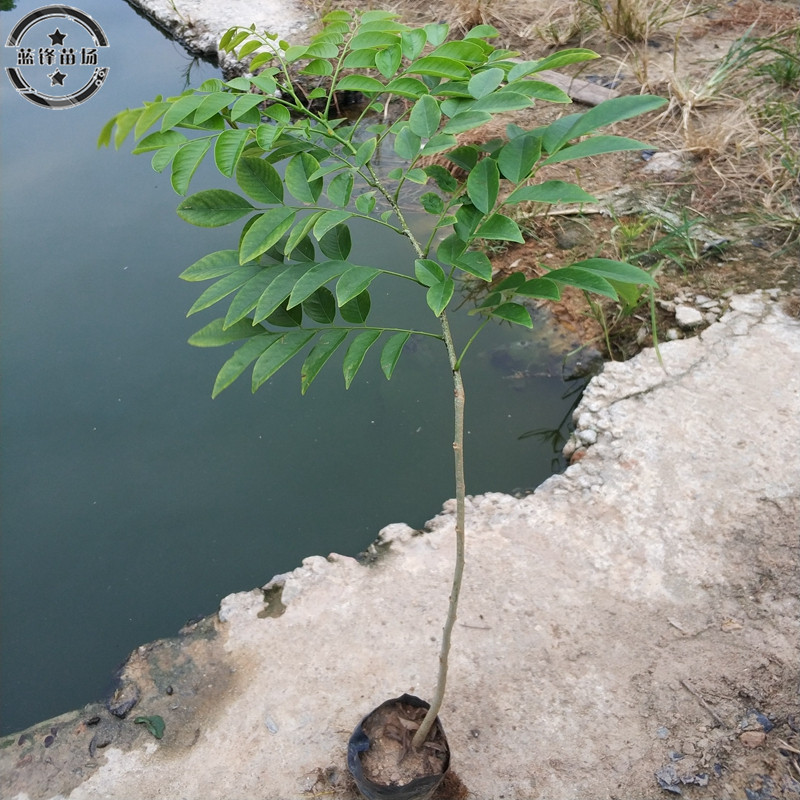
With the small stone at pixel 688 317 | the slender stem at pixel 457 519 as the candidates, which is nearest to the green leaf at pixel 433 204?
the slender stem at pixel 457 519

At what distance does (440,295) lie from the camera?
1.33 m

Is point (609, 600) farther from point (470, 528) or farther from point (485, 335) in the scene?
point (485, 335)

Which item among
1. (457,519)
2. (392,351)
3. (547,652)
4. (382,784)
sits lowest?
(547,652)

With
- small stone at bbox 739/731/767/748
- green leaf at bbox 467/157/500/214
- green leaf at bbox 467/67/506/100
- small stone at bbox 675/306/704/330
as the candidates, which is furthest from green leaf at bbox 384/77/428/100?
small stone at bbox 675/306/704/330

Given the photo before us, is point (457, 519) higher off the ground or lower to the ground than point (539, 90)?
lower

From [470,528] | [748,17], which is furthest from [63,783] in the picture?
[748,17]

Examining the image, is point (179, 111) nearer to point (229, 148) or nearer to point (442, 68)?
point (229, 148)

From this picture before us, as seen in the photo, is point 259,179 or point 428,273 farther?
point 259,179

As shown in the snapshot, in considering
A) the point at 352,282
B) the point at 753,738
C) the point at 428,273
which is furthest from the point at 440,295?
the point at 753,738

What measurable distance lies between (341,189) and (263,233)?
0.19 meters

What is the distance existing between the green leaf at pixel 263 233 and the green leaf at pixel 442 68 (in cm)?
40

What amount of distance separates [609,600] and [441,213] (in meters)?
1.47

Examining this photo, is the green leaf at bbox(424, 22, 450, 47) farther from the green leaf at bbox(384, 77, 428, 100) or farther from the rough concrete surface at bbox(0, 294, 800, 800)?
the rough concrete surface at bbox(0, 294, 800, 800)

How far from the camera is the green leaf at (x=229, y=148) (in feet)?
4.62
